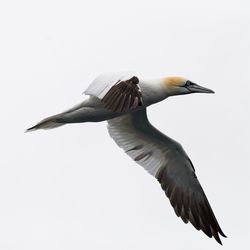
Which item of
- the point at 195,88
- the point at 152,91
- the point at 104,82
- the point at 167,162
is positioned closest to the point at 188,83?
the point at 195,88

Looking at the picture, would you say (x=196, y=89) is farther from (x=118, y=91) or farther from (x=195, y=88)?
(x=118, y=91)

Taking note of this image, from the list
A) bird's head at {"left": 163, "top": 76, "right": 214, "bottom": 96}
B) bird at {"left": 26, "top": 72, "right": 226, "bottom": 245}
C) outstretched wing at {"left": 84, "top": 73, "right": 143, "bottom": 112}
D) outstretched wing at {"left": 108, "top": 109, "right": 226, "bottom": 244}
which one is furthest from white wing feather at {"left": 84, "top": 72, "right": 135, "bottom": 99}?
outstretched wing at {"left": 108, "top": 109, "right": 226, "bottom": 244}

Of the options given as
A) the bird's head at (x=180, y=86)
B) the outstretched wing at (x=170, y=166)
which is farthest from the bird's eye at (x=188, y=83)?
the outstretched wing at (x=170, y=166)

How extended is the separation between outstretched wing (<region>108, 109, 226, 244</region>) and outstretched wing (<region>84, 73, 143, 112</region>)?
10.3 ft

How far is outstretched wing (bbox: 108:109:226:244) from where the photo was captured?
A: 664 inches

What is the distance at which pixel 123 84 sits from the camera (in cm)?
1314

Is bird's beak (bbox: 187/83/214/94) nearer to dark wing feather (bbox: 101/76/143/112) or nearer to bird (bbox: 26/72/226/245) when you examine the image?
bird (bbox: 26/72/226/245)

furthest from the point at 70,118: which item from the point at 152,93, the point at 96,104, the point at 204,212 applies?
the point at 204,212

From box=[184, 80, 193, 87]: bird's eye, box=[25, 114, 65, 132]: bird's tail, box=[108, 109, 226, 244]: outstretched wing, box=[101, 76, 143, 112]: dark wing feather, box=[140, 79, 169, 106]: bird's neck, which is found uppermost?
box=[101, 76, 143, 112]: dark wing feather

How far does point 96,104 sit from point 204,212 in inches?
148

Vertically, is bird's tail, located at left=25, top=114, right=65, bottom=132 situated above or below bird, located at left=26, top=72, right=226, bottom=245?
above

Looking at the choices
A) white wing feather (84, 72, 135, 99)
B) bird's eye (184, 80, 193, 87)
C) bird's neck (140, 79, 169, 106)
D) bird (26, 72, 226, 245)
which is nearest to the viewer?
white wing feather (84, 72, 135, 99)

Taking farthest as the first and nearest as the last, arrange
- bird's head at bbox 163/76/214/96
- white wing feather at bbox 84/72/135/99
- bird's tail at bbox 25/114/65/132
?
bird's tail at bbox 25/114/65/132 → bird's head at bbox 163/76/214/96 → white wing feather at bbox 84/72/135/99

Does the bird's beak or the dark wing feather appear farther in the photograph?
the bird's beak
